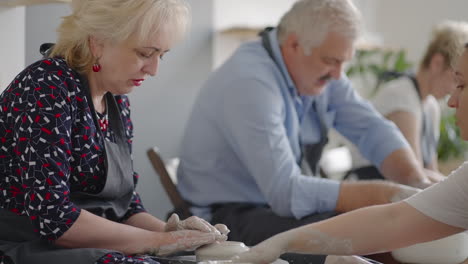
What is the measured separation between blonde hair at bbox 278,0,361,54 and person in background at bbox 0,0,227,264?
0.66 meters

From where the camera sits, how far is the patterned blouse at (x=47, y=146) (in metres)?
1.35

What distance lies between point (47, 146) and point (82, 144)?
12 cm

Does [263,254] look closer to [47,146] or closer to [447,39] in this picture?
[47,146]

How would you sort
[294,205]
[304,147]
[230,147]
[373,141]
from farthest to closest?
[373,141]
[304,147]
[230,147]
[294,205]

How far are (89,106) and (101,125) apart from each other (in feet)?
0.23

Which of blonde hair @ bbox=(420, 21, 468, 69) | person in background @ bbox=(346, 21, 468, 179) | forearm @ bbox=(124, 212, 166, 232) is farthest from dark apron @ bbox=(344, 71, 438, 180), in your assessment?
forearm @ bbox=(124, 212, 166, 232)

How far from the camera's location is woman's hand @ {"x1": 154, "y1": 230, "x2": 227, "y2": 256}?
4.81 ft

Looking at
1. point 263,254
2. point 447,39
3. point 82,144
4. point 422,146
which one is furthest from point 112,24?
point 422,146

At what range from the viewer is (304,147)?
233cm

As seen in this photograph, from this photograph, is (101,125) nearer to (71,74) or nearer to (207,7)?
(71,74)

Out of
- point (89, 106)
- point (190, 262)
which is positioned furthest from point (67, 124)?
point (190, 262)

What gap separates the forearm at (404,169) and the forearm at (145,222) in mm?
1062

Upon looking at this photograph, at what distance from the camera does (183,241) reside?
4.82ft

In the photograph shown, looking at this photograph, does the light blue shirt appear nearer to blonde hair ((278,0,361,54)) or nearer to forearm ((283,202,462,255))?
blonde hair ((278,0,361,54))
